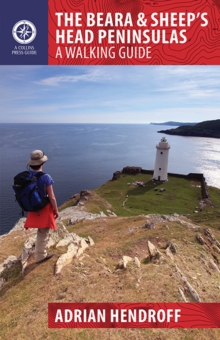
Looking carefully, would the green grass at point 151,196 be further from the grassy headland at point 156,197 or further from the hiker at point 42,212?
the hiker at point 42,212

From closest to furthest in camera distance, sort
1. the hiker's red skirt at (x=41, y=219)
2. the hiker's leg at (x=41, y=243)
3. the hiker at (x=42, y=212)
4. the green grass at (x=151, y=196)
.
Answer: the hiker at (x=42, y=212)
the hiker's red skirt at (x=41, y=219)
the hiker's leg at (x=41, y=243)
the green grass at (x=151, y=196)

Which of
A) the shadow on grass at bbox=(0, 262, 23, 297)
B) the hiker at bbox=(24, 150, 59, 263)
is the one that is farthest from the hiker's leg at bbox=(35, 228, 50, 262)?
the shadow on grass at bbox=(0, 262, 23, 297)

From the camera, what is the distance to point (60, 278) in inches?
318

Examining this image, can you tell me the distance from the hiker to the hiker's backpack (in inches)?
6.9

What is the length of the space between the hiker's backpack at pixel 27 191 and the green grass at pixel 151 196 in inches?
1302

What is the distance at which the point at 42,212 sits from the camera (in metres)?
8.05

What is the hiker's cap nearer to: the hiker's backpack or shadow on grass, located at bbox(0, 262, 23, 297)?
the hiker's backpack

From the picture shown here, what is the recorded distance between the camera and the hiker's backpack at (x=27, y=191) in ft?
23.5

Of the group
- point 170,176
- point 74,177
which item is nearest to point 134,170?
point 170,176

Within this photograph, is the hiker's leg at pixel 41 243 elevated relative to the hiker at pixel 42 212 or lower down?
lower down

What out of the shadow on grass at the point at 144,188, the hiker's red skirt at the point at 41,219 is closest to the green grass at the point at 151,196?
the shadow on grass at the point at 144,188

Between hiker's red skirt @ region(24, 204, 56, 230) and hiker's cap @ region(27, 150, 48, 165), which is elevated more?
hiker's cap @ region(27, 150, 48, 165)

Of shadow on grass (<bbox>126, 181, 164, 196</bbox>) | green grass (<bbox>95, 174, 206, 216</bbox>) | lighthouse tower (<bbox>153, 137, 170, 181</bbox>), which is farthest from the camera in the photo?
lighthouse tower (<bbox>153, 137, 170, 181</bbox>)

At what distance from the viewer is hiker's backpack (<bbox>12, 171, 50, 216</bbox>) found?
718cm
